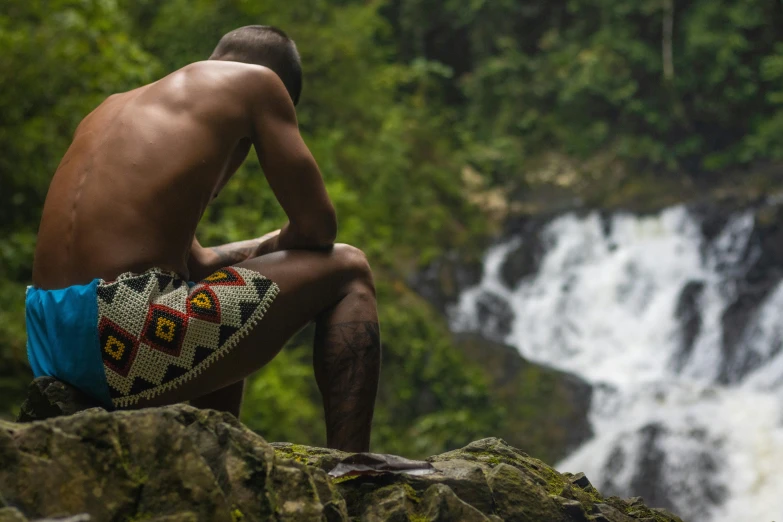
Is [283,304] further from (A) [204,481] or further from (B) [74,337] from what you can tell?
(A) [204,481]

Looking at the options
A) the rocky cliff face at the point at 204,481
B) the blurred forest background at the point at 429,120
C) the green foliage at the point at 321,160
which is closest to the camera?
the rocky cliff face at the point at 204,481

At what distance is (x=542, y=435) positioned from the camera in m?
9.84

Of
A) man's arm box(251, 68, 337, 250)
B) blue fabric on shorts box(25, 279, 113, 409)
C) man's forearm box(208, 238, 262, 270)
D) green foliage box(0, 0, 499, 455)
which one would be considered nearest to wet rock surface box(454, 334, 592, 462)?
green foliage box(0, 0, 499, 455)

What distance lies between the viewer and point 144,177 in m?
2.68

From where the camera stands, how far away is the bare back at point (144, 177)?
264 cm

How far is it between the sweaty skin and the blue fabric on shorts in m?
0.07

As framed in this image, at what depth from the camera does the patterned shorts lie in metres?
2.54

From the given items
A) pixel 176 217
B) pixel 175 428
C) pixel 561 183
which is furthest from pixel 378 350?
pixel 561 183

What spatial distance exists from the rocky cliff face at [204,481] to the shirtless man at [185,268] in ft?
0.64

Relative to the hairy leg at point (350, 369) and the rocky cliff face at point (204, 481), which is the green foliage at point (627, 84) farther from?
the rocky cliff face at point (204, 481)

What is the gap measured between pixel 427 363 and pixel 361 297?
23.5ft

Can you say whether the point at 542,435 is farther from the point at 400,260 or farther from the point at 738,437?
the point at 400,260

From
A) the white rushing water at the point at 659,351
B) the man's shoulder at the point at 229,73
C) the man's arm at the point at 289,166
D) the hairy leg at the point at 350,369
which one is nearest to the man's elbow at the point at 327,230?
the man's arm at the point at 289,166

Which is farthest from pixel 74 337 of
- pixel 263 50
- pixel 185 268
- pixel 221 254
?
pixel 263 50
